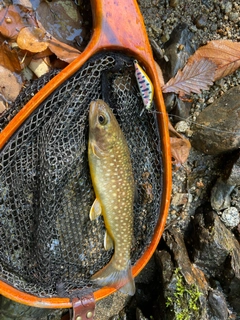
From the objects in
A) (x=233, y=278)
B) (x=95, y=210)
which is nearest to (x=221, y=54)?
(x=95, y=210)

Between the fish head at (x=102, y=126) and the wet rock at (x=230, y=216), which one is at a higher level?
the fish head at (x=102, y=126)

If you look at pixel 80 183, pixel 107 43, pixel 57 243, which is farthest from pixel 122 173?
pixel 107 43

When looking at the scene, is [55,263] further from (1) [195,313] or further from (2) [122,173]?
(1) [195,313]

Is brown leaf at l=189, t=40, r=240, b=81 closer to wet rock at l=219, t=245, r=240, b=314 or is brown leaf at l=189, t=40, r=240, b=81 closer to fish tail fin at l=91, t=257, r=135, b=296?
wet rock at l=219, t=245, r=240, b=314

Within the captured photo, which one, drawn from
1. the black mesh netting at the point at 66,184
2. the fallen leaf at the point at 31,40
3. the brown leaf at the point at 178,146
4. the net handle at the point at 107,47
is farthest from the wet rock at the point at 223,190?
the fallen leaf at the point at 31,40

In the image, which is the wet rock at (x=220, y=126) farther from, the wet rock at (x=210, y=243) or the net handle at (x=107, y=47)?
the net handle at (x=107, y=47)

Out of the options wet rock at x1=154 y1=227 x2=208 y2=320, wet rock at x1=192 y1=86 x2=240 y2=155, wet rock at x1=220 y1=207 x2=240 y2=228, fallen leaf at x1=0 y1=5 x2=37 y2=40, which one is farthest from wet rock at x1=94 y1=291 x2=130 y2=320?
fallen leaf at x1=0 y1=5 x2=37 y2=40
